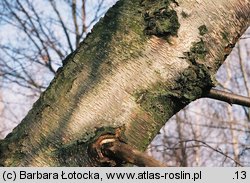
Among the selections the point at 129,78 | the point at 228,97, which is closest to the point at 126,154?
the point at 129,78

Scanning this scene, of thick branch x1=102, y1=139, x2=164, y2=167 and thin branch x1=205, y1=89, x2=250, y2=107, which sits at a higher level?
thin branch x1=205, y1=89, x2=250, y2=107

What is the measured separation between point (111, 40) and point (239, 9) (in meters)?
Answer: 0.31

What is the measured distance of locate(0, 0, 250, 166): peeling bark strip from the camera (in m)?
0.91

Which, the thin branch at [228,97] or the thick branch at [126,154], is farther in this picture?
the thin branch at [228,97]

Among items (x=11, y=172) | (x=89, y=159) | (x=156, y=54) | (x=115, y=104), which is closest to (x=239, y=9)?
(x=156, y=54)

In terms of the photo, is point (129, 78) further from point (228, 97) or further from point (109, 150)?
point (228, 97)

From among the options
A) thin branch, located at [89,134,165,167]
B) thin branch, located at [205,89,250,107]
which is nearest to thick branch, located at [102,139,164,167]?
thin branch, located at [89,134,165,167]

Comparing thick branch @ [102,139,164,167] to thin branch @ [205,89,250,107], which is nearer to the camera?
thick branch @ [102,139,164,167]

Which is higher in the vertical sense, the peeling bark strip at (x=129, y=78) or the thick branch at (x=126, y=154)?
the peeling bark strip at (x=129, y=78)

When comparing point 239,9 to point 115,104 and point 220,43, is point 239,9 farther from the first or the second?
point 115,104

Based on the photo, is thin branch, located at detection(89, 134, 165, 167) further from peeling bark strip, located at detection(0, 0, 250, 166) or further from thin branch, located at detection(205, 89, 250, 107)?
thin branch, located at detection(205, 89, 250, 107)

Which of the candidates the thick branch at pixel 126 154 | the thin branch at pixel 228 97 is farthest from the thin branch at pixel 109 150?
the thin branch at pixel 228 97

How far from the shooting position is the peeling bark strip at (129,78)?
0.91 metres

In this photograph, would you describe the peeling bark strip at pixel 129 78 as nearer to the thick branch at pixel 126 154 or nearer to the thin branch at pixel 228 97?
the thick branch at pixel 126 154
